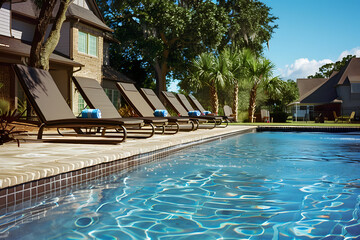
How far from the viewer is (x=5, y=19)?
14977mm

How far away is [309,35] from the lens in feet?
109

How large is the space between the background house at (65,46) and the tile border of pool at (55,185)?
32.2ft

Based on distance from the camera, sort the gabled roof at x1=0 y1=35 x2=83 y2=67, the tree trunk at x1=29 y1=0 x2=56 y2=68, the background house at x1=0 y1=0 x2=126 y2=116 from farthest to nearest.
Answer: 1. the background house at x1=0 y1=0 x2=126 y2=116
2. the gabled roof at x1=0 y1=35 x2=83 y2=67
3. the tree trunk at x1=29 y1=0 x2=56 y2=68

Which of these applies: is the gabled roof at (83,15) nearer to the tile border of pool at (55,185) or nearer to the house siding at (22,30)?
the house siding at (22,30)

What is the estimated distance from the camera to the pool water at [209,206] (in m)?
2.87

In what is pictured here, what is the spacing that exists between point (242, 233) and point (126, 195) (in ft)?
5.18

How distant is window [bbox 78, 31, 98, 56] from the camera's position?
18436 mm

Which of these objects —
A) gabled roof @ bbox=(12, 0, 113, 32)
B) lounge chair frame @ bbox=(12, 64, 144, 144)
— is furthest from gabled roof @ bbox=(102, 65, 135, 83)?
lounge chair frame @ bbox=(12, 64, 144, 144)

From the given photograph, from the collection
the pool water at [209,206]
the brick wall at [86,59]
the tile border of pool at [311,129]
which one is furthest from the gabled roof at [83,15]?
the pool water at [209,206]

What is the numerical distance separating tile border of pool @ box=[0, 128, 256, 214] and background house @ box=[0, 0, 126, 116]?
387 inches

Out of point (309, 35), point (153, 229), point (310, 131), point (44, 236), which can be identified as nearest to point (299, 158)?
point (153, 229)

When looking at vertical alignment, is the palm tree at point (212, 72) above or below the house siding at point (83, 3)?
below

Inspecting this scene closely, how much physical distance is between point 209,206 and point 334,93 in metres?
38.3

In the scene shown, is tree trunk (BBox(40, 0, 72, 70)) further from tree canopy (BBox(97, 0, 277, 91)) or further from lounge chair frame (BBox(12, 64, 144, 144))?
tree canopy (BBox(97, 0, 277, 91))
